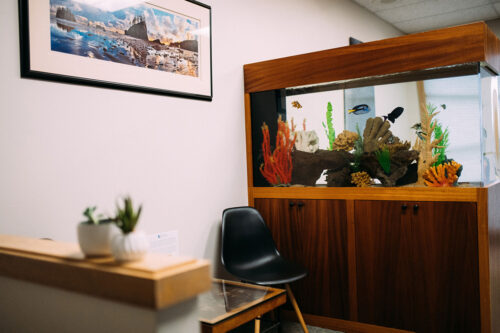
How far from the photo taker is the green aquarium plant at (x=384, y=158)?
8.64ft

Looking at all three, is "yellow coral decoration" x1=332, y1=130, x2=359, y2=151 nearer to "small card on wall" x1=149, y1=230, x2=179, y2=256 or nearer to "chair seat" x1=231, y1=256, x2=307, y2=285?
"chair seat" x1=231, y1=256, x2=307, y2=285

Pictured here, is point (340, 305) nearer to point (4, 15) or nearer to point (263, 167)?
point (263, 167)

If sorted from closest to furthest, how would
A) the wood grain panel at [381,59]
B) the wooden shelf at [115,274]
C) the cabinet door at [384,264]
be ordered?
the wooden shelf at [115,274] → the wood grain panel at [381,59] → the cabinet door at [384,264]

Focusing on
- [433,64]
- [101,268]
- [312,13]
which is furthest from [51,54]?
[312,13]

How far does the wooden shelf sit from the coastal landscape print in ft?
3.84

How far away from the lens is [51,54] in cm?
201

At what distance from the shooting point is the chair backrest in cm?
278

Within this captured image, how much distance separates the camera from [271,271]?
2633mm

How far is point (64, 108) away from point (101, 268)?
1.25 m

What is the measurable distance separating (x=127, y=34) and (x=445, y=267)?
7.43 ft

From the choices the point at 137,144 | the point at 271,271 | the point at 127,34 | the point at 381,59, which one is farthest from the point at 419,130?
the point at 127,34

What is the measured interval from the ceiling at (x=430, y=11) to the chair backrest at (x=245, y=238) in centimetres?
325

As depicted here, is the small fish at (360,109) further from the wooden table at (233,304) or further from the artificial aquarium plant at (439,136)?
the wooden table at (233,304)

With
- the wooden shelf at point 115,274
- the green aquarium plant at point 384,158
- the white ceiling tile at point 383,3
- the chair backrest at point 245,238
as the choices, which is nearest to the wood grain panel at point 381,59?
the green aquarium plant at point 384,158
